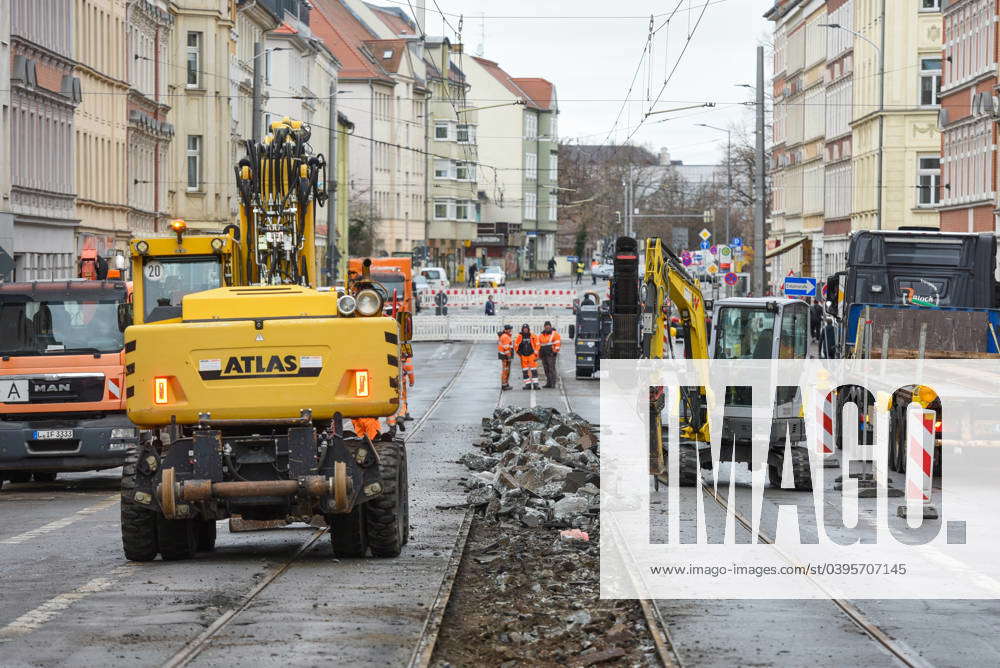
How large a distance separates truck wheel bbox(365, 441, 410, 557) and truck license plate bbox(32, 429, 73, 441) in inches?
304

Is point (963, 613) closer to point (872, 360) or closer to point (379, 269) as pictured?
point (872, 360)

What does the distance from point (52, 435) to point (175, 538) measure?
728 centimetres

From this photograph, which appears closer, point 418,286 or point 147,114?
point 147,114

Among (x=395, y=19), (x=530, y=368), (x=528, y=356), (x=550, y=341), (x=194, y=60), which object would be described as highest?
(x=395, y=19)

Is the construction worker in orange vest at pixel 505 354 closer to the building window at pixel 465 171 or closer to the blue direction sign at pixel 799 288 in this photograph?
the blue direction sign at pixel 799 288

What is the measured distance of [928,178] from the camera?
72.8 metres

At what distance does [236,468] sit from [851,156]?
70115mm

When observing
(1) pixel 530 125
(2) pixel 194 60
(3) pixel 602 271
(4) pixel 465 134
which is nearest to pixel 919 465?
(2) pixel 194 60

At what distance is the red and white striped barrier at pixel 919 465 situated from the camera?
19.7 m

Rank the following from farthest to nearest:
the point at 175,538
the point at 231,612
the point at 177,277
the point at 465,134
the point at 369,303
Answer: the point at 465,134 < the point at 177,277 < the point at 175,538 < the point at 369,303 < the point at 231,612

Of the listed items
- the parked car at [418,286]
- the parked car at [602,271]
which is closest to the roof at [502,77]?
the parked car at [602,271]

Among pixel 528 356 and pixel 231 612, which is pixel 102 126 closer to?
pixel 528 356

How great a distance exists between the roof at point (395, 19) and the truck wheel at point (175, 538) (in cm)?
11544

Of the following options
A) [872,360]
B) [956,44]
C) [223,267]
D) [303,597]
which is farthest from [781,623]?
[956,44]
